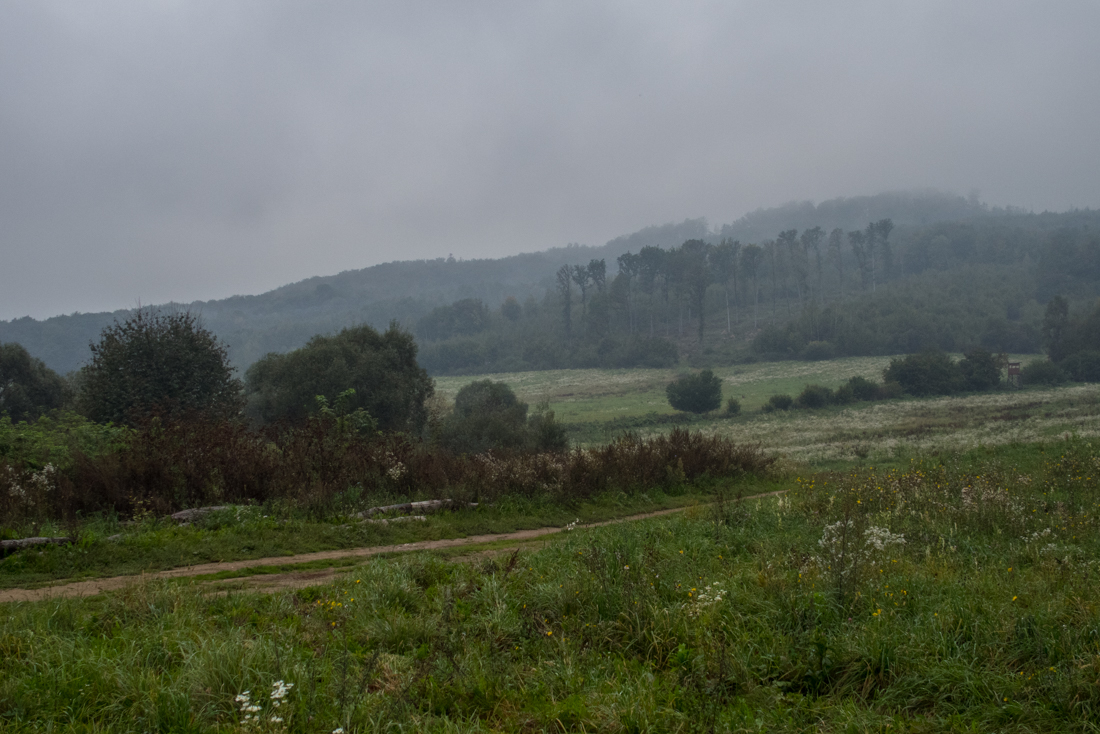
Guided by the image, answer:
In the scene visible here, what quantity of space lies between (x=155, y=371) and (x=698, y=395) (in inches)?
1739

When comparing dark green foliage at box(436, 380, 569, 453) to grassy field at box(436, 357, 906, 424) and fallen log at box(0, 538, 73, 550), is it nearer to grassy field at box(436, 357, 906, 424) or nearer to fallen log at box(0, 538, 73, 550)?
grassy field at box(436, 357, 906, 424)

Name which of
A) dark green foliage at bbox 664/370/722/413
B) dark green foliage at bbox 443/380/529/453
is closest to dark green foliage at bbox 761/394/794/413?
dark green foliage at bbox 664/370/722/413

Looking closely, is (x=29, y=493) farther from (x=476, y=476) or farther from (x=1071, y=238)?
(x=1071, y=238)

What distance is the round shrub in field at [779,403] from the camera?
2191 inches

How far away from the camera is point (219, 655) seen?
445 centimetres

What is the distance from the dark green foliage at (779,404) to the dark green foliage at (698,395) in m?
Answer: 4.51

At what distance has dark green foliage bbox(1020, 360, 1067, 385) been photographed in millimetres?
60469

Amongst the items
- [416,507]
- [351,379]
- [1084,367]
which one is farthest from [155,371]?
[1084,367]

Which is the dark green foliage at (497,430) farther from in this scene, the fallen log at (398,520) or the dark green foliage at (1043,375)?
the dark green foliage at (1043,375)

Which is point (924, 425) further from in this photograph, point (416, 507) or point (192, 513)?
point (192, 513)

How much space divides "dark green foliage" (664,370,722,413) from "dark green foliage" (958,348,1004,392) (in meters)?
23.5

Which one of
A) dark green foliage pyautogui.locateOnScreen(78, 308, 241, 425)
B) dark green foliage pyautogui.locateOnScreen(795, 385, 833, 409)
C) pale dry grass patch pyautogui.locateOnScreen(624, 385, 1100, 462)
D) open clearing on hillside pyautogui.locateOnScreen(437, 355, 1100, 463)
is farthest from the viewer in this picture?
dark green foliage pyautogui.locateOnScreen(795, 385, 833, 409)

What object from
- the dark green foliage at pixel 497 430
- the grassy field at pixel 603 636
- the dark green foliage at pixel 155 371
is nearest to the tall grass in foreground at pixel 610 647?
the grassy field at pixel 603 636

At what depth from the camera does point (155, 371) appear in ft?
83.1
